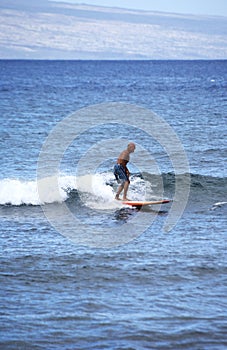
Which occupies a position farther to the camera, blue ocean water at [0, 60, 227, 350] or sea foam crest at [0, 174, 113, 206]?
sea foam crest at [0, 174, 113, 206]

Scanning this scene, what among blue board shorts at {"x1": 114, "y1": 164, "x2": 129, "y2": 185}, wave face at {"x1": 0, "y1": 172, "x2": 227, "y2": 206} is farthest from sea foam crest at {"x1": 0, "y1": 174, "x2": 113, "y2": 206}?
blue board shorts at {"x1": 114, "y1": 164, "x2": 129, "y2": 185}

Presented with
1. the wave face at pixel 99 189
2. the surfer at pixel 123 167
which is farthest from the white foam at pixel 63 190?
the surfer at pixel 123 167

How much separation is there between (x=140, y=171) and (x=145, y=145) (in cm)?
866

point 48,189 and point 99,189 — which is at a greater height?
point 99,189

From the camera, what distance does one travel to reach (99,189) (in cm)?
2288

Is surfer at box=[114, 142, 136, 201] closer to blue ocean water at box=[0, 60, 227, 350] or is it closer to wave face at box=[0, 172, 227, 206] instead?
blue ocean water at box=[0, 60, 227, 350]

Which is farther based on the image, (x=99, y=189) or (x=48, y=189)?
(x=99, y=189)

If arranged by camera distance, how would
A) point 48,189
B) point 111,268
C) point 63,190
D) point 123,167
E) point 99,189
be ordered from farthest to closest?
point 99,189, point 63,190, point 48,189, point 123,167, point 111,268

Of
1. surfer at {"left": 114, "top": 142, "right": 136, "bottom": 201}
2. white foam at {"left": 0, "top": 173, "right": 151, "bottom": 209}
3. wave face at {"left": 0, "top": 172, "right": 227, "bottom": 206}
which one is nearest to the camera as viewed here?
surfer at {"left": 114, "top": 142, "right": 136, "bottom": 201}

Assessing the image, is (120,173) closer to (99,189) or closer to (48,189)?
(99,189)

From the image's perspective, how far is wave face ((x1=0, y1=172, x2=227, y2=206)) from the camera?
21.2 meters

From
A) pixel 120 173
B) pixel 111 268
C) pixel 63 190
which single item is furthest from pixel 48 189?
pixel 111 268

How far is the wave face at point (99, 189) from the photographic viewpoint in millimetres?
21250

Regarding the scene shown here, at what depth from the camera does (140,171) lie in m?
26.7
